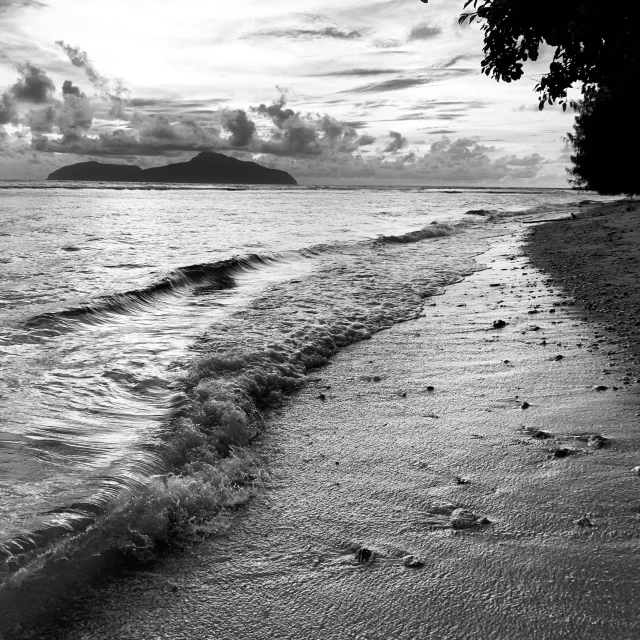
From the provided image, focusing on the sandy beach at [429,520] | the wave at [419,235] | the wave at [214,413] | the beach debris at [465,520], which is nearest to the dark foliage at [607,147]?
the wave at [419,235]

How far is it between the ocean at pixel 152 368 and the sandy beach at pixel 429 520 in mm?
413

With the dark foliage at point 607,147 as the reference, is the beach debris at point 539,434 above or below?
below

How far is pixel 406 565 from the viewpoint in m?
3.07

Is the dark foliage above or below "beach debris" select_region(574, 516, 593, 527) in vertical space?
above

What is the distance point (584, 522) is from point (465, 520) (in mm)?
710

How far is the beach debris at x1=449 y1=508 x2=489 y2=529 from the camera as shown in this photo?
3.41m

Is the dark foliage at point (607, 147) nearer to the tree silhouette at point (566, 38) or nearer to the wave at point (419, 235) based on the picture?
the wave at point (419, 235)

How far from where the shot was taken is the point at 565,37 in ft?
21.3

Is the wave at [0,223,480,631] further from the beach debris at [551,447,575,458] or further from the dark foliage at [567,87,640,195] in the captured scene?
the dark foliage at [567,87,640,195]

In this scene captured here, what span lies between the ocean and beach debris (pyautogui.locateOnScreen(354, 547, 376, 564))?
104cm

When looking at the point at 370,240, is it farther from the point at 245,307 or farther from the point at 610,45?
the point at 610,45

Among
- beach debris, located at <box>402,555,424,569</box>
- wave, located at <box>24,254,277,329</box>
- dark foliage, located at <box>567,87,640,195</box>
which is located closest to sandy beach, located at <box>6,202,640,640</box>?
beach debris, located at <box>402,555,424,569</box>

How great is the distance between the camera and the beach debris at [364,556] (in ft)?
10.3

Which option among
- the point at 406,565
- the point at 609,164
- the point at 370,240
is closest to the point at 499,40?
the point at 406,565
